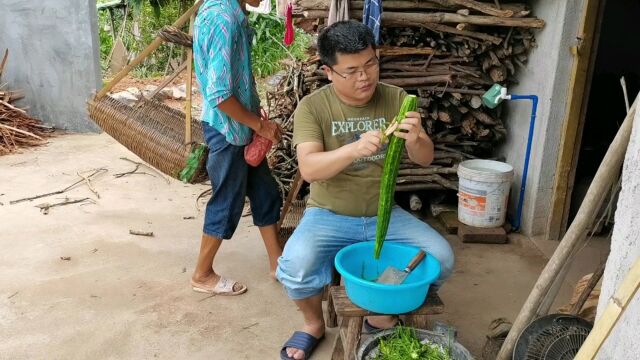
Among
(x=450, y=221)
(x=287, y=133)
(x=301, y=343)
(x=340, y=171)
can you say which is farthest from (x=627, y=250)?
(x=287, y=133)

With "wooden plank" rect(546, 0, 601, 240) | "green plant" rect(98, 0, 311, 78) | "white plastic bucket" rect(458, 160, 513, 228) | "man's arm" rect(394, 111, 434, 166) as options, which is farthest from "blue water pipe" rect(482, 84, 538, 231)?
"green plant" rect(98, 0, 311, 78)

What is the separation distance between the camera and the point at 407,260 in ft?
8.80

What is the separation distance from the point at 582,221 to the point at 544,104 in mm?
2297

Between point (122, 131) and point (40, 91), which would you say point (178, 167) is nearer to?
point (122, 131)

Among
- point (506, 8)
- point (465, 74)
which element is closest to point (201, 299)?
point (465, 74)

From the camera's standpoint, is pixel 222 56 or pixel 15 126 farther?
pixel 15 126

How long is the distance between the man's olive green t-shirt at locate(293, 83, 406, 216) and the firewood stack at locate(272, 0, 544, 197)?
5.79 feet

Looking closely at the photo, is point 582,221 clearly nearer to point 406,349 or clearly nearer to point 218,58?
point 406,349

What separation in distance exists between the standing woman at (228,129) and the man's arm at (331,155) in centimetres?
62

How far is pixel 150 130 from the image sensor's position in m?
4.04

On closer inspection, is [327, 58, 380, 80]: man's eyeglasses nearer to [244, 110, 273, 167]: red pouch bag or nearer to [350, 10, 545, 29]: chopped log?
[244, 110, 273, 167]: red pouch bag

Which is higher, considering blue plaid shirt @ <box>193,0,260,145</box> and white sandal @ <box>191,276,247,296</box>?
blue plaid shirt @ <box>193,0,260,145</box>

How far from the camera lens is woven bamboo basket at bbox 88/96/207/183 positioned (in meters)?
3.76

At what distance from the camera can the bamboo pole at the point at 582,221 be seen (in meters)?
2.12
